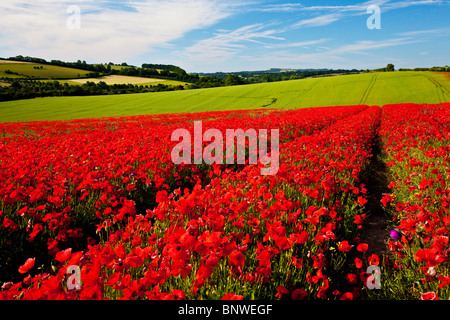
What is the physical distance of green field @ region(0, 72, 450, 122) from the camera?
1507 inches

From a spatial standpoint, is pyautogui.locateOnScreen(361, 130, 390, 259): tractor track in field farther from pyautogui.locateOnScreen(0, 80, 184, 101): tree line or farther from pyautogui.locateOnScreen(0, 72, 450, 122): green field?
pyautogui.locateOnScreen(0, 80, 184, 101): tree line

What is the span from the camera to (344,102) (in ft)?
131

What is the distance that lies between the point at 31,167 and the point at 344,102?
42.6 m

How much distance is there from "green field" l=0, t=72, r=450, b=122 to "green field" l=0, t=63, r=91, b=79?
137ft

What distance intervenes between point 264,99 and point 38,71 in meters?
82.1

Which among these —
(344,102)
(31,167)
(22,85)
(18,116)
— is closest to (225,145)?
(31,167)

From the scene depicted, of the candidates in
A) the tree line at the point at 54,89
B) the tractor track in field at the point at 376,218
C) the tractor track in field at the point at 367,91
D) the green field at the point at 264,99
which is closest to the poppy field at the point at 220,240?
the tractor track in field at the point at 376,218

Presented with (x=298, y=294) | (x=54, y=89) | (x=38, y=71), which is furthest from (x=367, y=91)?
(x=38, y=71)

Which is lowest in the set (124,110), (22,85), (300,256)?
(300,256)

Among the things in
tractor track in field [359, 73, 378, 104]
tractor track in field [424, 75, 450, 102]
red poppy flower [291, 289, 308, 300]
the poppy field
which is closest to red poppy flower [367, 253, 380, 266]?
the poppy field

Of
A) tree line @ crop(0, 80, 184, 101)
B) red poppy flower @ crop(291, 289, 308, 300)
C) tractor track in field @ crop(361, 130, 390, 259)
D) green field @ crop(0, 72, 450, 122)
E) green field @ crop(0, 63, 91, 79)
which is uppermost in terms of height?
green field @ crop(0, 63, 91, 79)

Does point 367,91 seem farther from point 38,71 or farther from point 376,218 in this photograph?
point 38,71

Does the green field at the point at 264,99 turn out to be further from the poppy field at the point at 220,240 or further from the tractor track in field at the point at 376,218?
the poppy field at the point at 220,240
